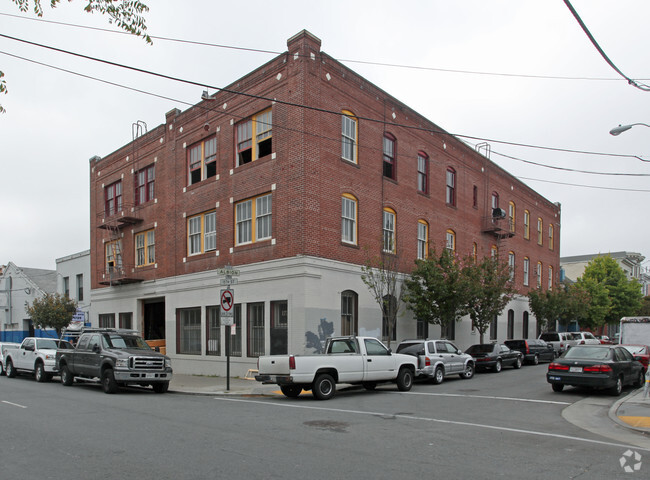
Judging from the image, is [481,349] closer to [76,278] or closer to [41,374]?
[41,374]

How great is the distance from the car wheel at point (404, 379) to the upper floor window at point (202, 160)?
505 inches

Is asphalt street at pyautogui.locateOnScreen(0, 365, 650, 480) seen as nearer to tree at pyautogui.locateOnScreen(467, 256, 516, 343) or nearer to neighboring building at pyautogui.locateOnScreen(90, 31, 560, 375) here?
neighboring building at pyautogui.locateOnScreen(90, 31, 560, 375)

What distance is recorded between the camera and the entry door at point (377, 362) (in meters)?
16.0

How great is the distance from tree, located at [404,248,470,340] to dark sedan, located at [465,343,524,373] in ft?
5.93

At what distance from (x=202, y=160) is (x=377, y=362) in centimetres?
1394

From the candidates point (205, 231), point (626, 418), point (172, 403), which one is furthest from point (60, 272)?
point (626, 418)

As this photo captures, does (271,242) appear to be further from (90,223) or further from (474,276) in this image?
(90,223)

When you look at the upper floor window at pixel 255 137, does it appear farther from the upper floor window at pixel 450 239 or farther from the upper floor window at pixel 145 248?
the upper floor window at pixel 450 239

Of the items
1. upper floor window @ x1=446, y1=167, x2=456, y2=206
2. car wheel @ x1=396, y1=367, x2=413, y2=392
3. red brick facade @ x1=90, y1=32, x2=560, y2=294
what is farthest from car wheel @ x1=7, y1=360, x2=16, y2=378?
upper floor window @ x1=446, y1=167, x2=456, y2=206

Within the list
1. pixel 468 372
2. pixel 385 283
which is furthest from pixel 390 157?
pixel 468 372

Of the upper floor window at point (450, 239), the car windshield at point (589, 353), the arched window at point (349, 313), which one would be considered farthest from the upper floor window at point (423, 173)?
the car windshield at point (589, 353)

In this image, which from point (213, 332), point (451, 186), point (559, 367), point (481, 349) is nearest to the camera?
point (559, 367)

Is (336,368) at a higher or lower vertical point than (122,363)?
higher

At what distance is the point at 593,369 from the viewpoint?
50.9 ft
